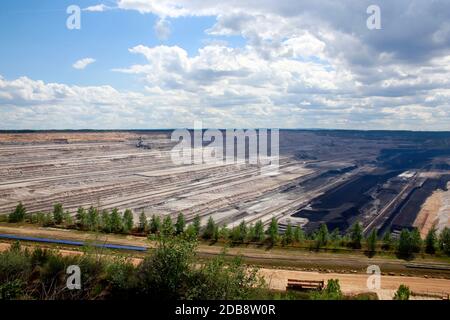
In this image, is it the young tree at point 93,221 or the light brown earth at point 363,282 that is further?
the young tree at point 93,221

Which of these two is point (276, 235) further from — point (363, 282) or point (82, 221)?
point (82, 221)

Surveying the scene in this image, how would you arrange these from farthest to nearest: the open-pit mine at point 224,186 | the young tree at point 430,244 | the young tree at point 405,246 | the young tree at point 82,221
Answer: the open-pit mine at point 224,186 < the young tree at point 82,221 < the young tree at point 430,244 < the young tree at point 405,246

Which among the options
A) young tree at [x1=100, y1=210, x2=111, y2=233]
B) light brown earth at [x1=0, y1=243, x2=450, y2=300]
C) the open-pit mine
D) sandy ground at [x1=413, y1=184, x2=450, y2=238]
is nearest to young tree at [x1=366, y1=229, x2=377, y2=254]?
light brown earth at [x1=0, y1=243, x2=450, y2=300]

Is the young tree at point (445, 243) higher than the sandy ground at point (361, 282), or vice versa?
the young tree at point (445, 243)

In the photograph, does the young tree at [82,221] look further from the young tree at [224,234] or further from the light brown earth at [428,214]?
the light brown earth at [428,214]

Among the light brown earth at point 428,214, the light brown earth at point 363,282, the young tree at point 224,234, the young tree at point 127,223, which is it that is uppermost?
the young tree at point 127,223

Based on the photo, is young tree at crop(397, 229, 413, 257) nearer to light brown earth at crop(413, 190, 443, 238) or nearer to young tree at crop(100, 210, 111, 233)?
light brown earth at crop(413, 190, 443, 238)

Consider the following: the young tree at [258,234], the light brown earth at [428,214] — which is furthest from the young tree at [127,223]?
the light brown earth at [428,214]

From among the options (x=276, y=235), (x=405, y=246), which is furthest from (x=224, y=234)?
(x=405, y=246)

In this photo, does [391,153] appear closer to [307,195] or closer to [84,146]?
[307,195]
